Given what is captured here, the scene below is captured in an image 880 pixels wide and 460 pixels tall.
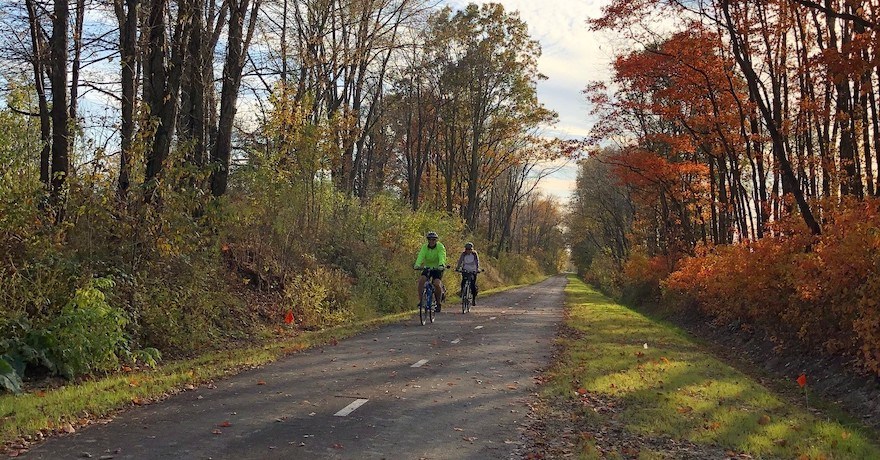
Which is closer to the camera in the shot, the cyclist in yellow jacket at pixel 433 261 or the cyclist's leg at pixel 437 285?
the cyclist in yellow jacket at pixel 433 261

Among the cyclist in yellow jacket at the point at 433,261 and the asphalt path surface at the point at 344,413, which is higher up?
the cyclist in yellow jacket at the point at 433,261

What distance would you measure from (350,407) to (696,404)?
4.07m

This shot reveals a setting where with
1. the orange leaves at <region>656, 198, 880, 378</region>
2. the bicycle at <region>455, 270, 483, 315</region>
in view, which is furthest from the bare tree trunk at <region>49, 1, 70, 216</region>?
the orange leaves at <region>656, 198, 880, 378</region>

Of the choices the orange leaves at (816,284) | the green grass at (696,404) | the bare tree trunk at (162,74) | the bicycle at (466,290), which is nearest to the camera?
the green grass at (696,404)

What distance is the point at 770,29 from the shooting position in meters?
15.7

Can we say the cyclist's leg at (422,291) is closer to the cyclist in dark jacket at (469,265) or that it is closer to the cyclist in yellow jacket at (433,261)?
the cyclist in yellow jacket at (433,261)

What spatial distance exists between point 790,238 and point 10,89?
17.1 meters

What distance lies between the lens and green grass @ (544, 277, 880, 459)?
20.6 ft

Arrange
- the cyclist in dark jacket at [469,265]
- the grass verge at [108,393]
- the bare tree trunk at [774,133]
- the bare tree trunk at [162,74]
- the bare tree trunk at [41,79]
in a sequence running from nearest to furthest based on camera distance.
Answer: the grass verge at [108,393]
the bare tree trunk at [41,79]
the bare tree trunk at [162,74]
the bare tree trunk at [774,133]
the cyclist in dark jacket at [469,265]

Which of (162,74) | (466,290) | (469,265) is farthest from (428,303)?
(162,74)

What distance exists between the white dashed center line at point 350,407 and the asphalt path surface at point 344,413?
0.01m

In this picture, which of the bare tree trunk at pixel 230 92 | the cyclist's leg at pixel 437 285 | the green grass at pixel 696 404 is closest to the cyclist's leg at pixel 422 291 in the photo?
the cyclist's leg at pixel 437 285

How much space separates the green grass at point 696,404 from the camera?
248 inches

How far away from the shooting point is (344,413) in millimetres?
6613
